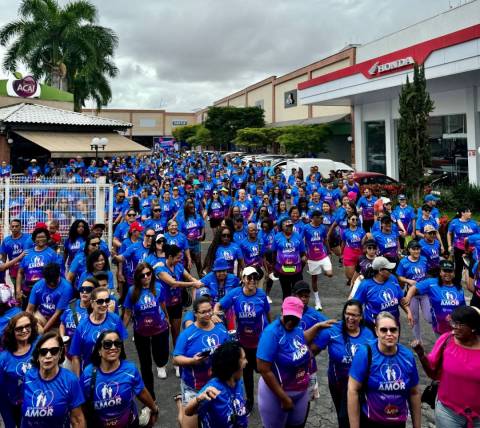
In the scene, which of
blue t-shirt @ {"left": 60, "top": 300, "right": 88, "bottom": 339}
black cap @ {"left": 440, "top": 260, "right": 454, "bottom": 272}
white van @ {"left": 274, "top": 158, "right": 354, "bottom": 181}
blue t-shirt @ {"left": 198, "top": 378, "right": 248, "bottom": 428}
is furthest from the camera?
white van @ {"left": 274, "top": 158, "right": 354, "bottom": 181}

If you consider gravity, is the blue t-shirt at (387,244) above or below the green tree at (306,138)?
below

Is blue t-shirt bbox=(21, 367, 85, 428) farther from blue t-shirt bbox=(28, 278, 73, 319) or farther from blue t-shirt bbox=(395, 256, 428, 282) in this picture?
blue t-shirt bbox=(395, 256, 428, 282)

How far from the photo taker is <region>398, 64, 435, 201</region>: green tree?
1775 centimetres

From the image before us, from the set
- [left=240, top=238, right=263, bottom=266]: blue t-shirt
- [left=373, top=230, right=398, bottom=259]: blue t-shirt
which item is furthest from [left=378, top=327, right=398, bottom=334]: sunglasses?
[left=373, top=230, right=398, bottom=259]: blue t-shirt

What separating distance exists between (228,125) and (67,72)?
20.8m

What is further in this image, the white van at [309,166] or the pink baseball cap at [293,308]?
the white van at [309,166]

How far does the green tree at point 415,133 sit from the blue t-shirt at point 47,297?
15842 mm

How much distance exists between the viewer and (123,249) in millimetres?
7828

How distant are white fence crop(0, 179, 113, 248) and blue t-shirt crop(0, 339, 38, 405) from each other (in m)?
7.30

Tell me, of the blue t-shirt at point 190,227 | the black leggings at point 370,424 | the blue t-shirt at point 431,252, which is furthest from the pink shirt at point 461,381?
the blue t-shirt at point 190,227

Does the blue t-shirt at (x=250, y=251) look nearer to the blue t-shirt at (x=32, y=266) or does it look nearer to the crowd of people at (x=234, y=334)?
the crowd of people at (x=234, y=334)

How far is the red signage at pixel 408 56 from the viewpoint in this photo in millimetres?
16078

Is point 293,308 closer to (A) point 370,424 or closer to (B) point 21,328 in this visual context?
(A) point 370,424

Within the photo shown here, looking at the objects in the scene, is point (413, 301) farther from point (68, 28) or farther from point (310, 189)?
point (68, 28)
